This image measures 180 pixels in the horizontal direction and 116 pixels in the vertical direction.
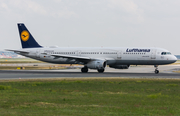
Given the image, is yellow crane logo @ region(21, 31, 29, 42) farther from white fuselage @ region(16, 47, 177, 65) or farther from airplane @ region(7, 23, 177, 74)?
white fuselage @ region(16, 47, 177, 65)

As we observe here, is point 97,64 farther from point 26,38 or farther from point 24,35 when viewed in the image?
point 24,35

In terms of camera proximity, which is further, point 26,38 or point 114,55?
point 26,38

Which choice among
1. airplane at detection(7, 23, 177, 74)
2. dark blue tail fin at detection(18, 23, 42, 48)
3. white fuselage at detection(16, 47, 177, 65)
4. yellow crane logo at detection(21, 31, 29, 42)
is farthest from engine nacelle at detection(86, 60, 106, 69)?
yellow crane logo at detection(21, 31, 29, 42)

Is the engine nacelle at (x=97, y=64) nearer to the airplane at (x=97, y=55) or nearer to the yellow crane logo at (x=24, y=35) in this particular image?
the airplane at (x=97, y=55)

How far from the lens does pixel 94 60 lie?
49219mm

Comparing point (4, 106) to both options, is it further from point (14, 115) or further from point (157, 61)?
point (157, 61)

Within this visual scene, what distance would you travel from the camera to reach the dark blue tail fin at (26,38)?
5562cm

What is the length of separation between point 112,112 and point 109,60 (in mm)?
36246

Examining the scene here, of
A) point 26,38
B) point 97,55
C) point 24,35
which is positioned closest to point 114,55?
point 97,55

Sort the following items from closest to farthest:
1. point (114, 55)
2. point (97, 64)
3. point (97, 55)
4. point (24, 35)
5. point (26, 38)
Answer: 1. point (97, 64)
2. point (114, 55)
3. point (97, 55)
4. point (26, 38)
5. point (24, 35)

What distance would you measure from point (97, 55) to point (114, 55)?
3231mm

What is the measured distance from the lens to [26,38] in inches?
2197

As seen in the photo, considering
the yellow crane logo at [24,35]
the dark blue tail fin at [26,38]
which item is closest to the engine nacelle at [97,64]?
the dark blue tail fin at [26,38]

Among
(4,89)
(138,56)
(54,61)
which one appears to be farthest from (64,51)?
(4,89)
